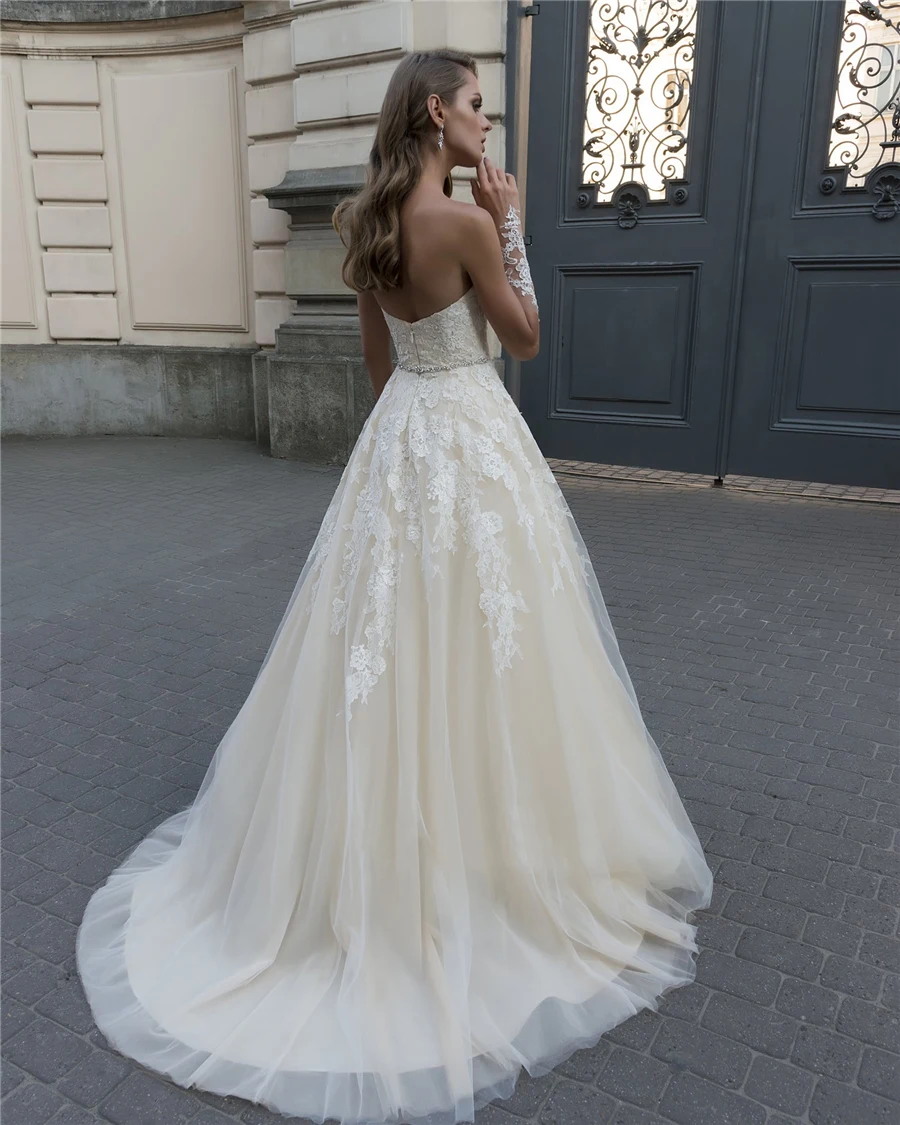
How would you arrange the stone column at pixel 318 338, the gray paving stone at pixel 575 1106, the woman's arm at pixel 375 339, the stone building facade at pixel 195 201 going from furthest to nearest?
1. the stone column at pixel 318 338
2. the stone building facade at pixel 195 201
3. the woman's arm at pixel 375 339
4. the gray paving stone at pixel 575 1106

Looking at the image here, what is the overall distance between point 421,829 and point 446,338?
47.4 inches

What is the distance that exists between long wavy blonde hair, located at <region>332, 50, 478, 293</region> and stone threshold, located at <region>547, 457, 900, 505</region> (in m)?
5.53

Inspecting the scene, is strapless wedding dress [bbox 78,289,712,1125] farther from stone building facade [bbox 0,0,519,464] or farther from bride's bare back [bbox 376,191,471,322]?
stone building facade [bbox 0,0,519,464]

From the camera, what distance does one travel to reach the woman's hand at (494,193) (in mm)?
2162

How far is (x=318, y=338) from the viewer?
7.70 meters

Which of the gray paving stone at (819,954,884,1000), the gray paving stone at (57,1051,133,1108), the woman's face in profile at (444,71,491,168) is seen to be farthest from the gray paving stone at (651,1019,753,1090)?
the woman's face in profile at (444,71,491,168)

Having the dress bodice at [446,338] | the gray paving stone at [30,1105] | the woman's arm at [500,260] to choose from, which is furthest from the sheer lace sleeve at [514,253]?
the gray paving stone at [30,1105]

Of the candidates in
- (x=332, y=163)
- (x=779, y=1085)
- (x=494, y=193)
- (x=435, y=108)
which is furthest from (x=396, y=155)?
(x=332, y=163)

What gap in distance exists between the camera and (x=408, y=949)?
2086 millimetres

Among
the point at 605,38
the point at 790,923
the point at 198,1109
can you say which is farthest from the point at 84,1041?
the point at 605,38

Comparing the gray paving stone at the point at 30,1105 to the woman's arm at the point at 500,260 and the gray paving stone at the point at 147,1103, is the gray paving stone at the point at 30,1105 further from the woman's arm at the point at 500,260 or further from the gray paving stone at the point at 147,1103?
the woman's arm at the point at 500,260

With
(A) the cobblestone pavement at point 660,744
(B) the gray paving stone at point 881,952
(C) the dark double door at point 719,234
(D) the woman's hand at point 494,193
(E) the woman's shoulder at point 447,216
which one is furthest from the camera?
(C) the dark double door at point 719,234

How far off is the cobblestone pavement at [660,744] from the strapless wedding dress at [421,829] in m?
0.11

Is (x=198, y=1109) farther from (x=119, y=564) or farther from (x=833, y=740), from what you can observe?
(x=119, y=564)
